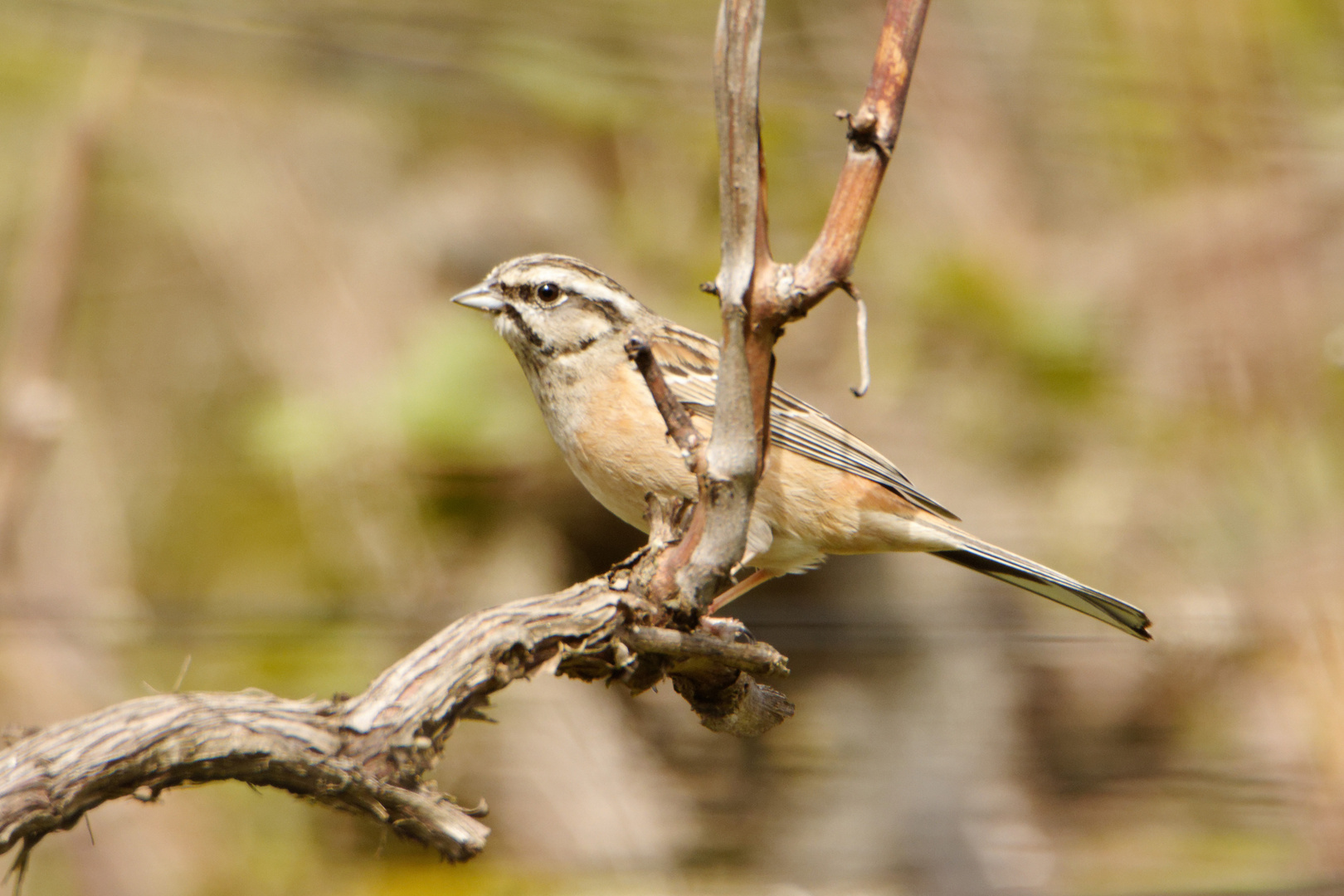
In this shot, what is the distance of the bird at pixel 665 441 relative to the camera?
3.32 meters

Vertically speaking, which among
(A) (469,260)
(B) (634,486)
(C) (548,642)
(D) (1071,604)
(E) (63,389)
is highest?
(A) (469,260)

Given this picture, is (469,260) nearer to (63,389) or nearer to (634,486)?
(63,389)

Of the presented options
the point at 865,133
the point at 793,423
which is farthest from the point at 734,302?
the point at 793,423

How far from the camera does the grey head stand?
3562 mm

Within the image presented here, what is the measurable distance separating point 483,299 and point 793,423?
3.42 feet

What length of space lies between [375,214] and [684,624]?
553 cm

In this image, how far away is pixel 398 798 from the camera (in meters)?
1.99

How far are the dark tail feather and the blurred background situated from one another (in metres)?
2.04

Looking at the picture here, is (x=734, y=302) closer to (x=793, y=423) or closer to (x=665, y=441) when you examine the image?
(x=665, y=441)

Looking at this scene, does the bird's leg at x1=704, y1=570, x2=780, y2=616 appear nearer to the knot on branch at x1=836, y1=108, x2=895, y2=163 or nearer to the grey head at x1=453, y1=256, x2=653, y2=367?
the grey head at x1=453, y1=256, x2=653, y2=367

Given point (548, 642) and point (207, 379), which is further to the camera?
point (207, 379)

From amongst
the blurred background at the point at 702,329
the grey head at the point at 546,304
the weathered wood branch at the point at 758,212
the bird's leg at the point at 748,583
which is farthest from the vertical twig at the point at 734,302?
the blurred background at the point at 702,329

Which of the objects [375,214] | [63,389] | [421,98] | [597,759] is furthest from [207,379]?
[597,759]

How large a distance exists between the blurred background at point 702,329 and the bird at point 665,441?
77.3 inches
